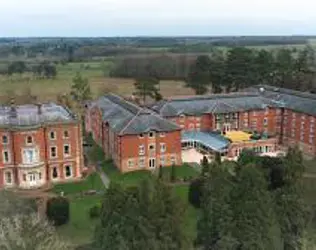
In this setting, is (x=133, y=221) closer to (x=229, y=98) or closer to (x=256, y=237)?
(x=256, y=237)

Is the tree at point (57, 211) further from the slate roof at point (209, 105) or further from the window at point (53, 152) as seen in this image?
the slate roof at point (209, 105)

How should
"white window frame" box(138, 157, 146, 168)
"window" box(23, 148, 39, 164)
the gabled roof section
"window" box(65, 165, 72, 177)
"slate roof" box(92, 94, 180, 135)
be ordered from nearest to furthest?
1. "window" box(23, 148, 39, 164)
2. "window" box(65, 165, 72, 177)
3. "slate roof" box(92, 94, 180, 135)
4. "white window frame" box(138, 157, 146, 168)
5. the gabled roof section

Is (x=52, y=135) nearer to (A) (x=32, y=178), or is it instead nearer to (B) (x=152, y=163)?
(A) (x=32, y=178)

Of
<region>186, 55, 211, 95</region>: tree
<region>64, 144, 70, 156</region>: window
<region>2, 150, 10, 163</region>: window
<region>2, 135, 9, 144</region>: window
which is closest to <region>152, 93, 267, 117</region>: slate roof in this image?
<region>64, 144, 70, 156</region>: window

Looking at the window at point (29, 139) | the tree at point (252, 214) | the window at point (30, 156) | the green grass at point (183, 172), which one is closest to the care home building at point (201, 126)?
the green grass at point (183, 172)

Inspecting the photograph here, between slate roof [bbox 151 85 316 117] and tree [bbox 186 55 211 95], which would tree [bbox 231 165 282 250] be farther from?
tree [bbox 186 55 211 95]

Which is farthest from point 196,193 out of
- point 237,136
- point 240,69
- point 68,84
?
point 68,84
